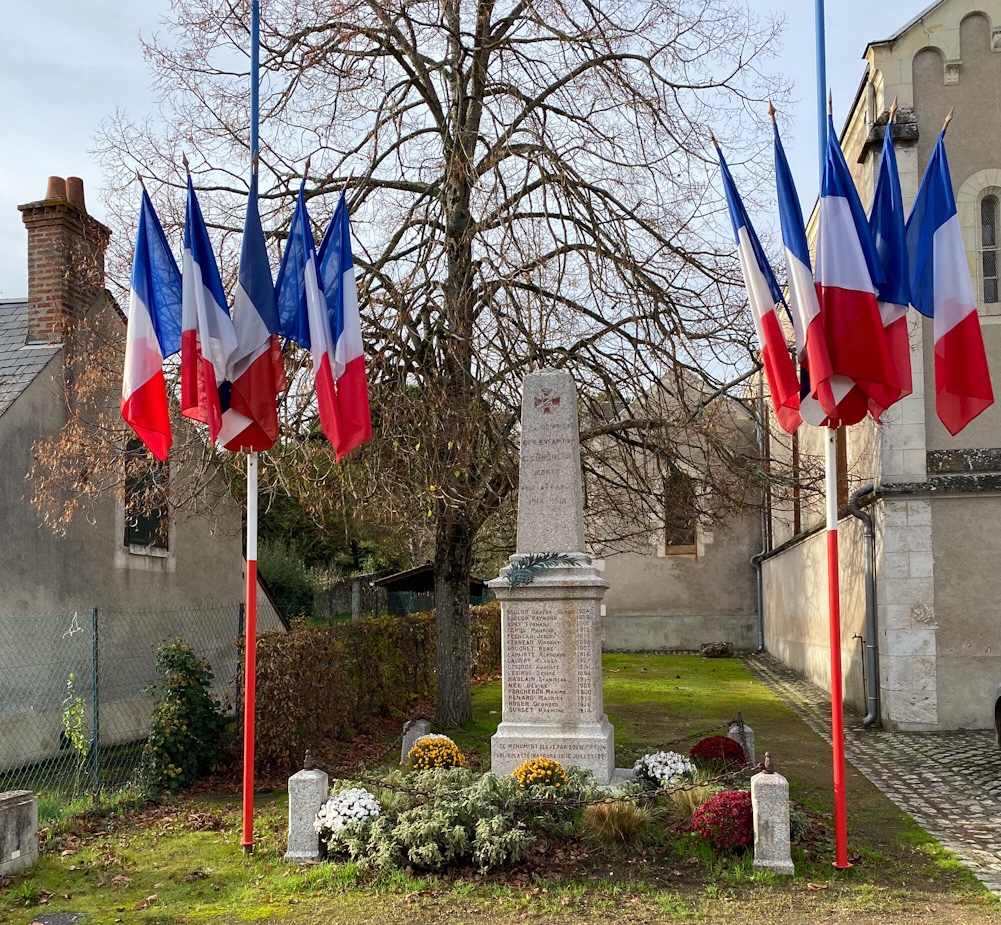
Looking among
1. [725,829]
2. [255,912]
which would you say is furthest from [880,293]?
[255,912]

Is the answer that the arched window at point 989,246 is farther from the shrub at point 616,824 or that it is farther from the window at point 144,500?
the window at point 144,500

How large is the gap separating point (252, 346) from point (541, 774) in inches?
164

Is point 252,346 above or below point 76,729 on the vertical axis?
above

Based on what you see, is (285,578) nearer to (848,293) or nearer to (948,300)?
(848,293)

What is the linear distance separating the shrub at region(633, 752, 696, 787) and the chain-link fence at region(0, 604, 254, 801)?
4850 mm

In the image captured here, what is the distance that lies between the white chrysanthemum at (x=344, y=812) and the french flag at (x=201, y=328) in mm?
2990

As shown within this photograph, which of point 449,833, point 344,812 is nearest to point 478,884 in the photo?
point 449,833

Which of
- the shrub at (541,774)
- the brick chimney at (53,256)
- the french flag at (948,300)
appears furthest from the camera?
the brick chimney at (53,256)

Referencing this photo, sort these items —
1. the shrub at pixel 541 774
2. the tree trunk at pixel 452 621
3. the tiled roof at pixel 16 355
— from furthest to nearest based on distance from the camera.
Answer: the tree trunk at pixel 452 621 < the tiled roof at pixel 16 355 < the shrub at pixel 541 774

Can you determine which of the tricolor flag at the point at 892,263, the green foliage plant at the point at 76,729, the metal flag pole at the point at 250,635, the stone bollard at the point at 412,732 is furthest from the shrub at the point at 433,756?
the tricolor flag at the point at 892,263

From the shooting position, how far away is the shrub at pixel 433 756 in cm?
867

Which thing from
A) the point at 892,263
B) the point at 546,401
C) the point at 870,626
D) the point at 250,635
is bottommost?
the point at 870,626

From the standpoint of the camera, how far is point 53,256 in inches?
513

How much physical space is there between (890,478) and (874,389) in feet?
21.3
